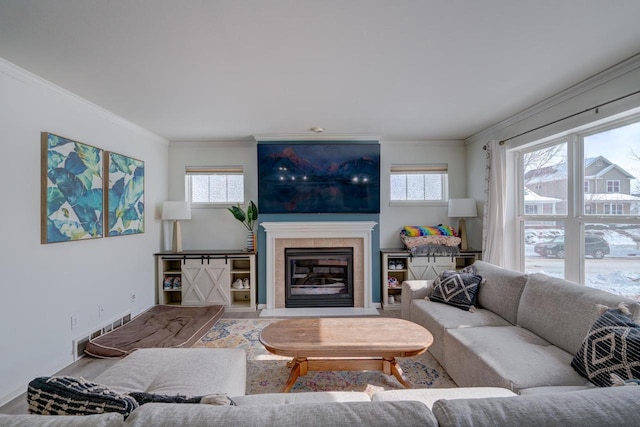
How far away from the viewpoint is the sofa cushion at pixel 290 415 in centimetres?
75

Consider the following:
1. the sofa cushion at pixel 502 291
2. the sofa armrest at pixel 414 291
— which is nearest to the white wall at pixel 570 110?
the sofa cushion at pixel 502 291

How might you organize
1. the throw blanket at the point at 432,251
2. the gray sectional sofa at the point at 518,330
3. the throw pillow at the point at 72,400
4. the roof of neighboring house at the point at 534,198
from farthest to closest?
1. the throw blanket at the point at 432,251
2. the roof of neighboring house at the point at 534,198
3. the gray sectional sofa at the point at 518,330
4. the throw pillow at the point at 72,400

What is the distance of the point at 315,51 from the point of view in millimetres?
1884

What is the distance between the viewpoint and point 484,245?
3.59 metres

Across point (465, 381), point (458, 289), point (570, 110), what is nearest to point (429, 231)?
point (458, 289)

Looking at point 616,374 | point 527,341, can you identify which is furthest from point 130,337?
point 616,374

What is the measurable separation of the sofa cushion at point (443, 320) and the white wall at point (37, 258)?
3233 mm

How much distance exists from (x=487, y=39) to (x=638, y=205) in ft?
5.90

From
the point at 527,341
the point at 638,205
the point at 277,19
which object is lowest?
the point at 527,341

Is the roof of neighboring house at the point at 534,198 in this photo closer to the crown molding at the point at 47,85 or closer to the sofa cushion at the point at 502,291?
the sofa cushion at the point at 502,291

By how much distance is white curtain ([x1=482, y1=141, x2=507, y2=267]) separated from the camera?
11.0 feet

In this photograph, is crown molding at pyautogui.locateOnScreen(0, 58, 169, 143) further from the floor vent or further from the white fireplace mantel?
the floor vent

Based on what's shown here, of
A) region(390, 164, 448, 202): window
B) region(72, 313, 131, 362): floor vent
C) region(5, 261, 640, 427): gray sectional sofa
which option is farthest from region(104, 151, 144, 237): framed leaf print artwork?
region(390, 164, 448, 202): window

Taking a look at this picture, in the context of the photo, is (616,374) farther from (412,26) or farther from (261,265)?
(261,265)
